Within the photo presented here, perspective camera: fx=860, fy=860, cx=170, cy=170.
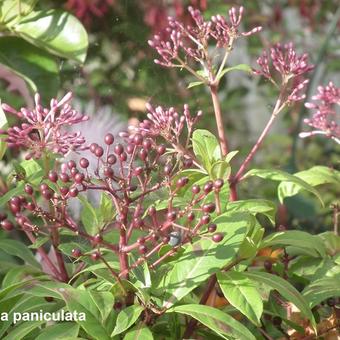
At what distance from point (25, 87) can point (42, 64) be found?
9 centimetres

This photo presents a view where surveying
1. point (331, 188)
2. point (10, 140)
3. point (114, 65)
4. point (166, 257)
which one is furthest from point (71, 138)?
point (331, 188)

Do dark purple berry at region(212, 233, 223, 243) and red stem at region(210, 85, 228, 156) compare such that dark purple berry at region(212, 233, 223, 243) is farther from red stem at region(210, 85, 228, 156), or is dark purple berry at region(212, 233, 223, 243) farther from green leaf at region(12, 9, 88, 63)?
green leaf at region(12, 9, 88, 63)

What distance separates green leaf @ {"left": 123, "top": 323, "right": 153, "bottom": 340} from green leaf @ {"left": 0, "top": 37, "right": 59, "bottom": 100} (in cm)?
84

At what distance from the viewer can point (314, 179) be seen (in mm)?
1423

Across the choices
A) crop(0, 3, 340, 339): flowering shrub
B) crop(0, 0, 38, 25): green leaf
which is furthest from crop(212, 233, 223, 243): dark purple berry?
crop(0, 0, 38, 25): green leaf

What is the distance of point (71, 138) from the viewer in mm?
1078

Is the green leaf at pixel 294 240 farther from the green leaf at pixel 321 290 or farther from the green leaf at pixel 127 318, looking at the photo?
the green leaf at pixel 127 318

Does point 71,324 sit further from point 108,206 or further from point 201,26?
point 201,26

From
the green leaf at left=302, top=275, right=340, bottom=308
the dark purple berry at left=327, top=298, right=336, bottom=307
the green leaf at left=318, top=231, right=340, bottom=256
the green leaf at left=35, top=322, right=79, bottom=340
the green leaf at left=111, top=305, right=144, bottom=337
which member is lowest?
the dark purple berry at left=327, top=298, right=336, bottom=307

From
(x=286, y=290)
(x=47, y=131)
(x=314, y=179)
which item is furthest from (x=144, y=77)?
(x=286, y=290)

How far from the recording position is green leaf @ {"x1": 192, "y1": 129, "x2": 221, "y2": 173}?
1.20m

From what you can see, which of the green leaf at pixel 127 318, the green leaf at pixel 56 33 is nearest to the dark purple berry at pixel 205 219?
the green leaf at pixel 127 318

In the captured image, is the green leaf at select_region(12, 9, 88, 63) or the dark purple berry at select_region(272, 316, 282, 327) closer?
the dark purple berry at select_region(272, 316, 282, 327)

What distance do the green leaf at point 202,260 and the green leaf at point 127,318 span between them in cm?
4
